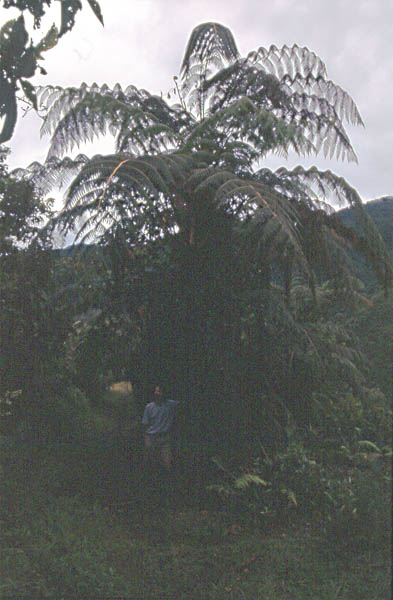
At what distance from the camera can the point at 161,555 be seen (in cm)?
382

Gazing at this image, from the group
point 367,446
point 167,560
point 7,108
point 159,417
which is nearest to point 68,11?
point 7,108

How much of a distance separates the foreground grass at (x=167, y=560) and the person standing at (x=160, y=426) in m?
0.64

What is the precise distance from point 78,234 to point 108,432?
298 cm

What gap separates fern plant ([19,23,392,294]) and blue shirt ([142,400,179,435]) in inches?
64.4

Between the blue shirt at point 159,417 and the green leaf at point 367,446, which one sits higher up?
the blue shirt at point 159,417

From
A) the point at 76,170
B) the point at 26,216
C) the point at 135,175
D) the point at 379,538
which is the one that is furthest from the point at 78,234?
the point at 379,538

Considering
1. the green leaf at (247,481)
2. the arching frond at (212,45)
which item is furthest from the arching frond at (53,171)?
the green leaf at (247,481)

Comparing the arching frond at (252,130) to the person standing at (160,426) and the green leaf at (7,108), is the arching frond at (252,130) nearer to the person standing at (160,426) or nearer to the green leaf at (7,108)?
the person standing at (160,426)

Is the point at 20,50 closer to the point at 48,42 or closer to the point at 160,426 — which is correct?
the point at 48,42

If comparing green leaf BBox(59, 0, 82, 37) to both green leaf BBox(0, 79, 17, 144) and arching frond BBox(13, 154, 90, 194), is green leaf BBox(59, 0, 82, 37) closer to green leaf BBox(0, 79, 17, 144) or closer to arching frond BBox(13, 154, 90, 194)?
green leaf BBox(0, 79, 17, 144)

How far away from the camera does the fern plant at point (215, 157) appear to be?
4438mm

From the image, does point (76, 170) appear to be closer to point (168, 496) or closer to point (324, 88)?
point (324, 88)

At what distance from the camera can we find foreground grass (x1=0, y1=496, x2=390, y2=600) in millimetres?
3322

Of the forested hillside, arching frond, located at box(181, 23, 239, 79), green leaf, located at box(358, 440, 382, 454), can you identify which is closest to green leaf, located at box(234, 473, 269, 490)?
the forested hillside
